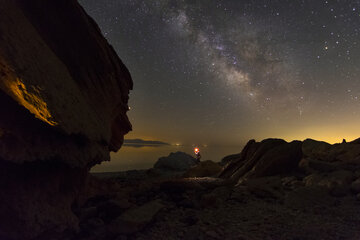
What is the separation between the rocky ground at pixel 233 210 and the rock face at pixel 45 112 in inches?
49.6

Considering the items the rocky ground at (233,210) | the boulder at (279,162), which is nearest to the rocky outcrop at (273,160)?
the boulder at (279,162)

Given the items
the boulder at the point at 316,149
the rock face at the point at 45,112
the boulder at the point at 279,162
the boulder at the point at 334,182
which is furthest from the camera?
the boulder at the point at 316,149

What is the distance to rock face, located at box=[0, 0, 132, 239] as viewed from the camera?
3.88 metres

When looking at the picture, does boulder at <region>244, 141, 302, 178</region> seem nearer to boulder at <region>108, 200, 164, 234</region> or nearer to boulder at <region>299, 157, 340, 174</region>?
boulder at <region>299, 157, 340, 174</region>

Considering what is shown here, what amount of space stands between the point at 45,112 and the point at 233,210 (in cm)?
636

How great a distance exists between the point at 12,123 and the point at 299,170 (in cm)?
1223

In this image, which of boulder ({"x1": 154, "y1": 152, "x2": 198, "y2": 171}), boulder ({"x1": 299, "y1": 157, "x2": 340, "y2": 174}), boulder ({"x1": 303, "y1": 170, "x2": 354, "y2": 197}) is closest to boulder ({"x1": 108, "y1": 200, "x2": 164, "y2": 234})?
boulder ({"x1": 303, "y1": 170, "x2": 354, "y2": 197})

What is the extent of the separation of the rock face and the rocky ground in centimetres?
126

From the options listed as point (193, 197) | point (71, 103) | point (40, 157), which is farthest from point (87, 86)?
point (193, 197)

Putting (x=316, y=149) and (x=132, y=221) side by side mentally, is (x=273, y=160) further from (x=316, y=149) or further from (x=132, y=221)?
(x=132, y=221)

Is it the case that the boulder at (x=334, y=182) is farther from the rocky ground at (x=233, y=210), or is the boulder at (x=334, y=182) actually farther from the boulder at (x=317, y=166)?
the boulder at (x=317, y=166)

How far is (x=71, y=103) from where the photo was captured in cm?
514

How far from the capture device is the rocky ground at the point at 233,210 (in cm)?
435

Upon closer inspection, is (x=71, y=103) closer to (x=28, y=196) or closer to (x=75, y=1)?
(x=28, y=196)
